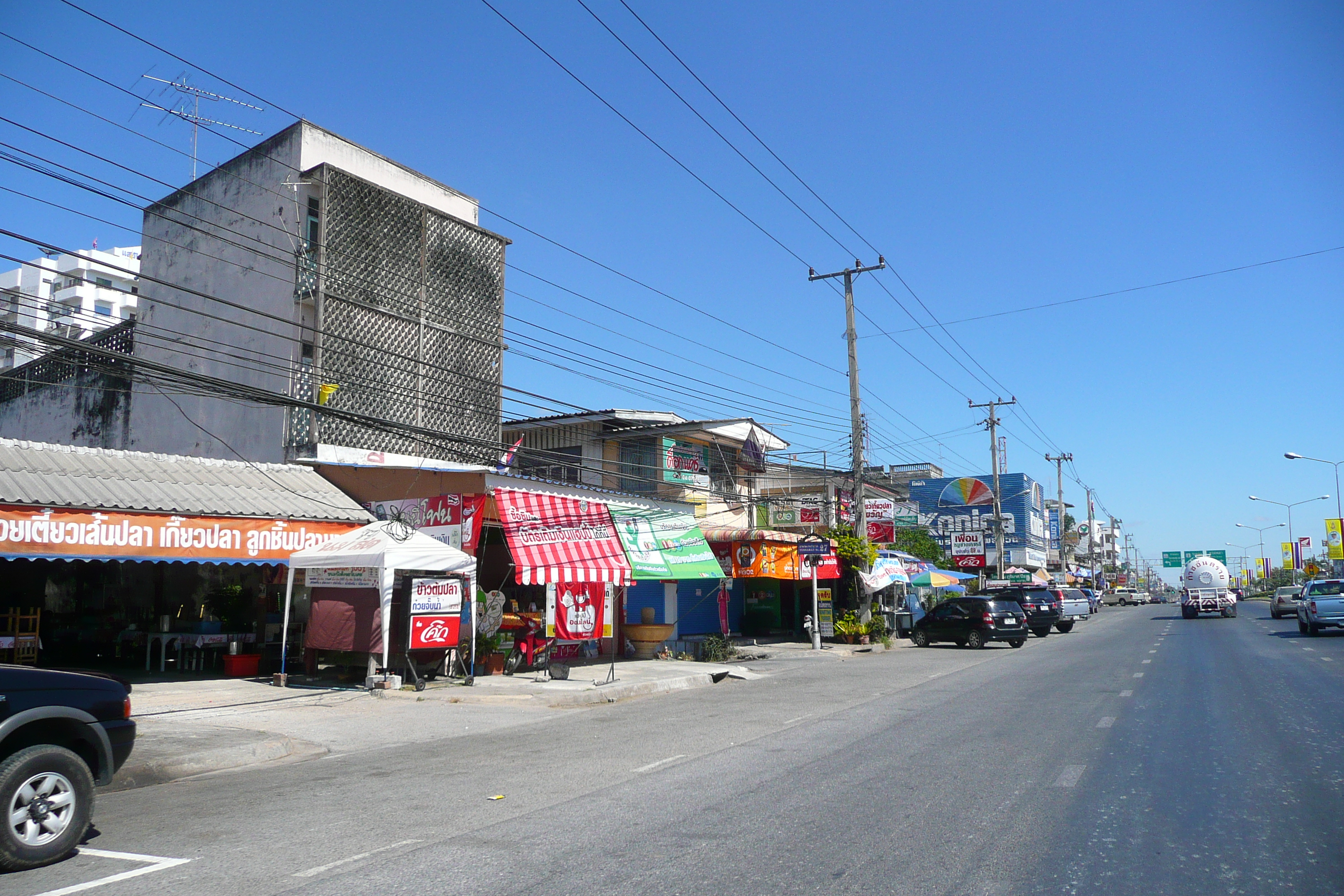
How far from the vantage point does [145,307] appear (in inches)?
1087

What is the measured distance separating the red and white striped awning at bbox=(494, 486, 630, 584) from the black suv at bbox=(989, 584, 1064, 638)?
68.5 ft

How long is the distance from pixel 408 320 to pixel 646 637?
1037 cm

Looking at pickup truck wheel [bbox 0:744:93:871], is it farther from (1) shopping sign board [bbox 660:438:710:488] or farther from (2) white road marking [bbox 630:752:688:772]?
(1) shopping sign board [bbox 660:438:710:488]

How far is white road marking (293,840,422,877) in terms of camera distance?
5.61 meters

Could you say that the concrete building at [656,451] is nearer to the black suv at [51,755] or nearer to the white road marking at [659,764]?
the white road marking at [659,764]

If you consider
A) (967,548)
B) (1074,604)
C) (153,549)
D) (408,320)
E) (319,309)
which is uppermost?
(408,320)

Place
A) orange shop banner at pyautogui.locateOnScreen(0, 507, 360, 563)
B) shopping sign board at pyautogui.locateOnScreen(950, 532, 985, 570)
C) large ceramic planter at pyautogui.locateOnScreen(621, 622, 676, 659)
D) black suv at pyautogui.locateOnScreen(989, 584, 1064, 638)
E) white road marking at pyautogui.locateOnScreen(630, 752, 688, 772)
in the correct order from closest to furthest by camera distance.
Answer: white road marking at pyautogui.locateOnScreen(630, 752, 688, 772) → orange shop banner at pyautogui.locateOnScreen(0, 507, 360, 563) → large ceramic planter at pyautogui.locateOnScreen(621, 622, 676, 659) → black suv at pyautogui.locateOnScreen(989, 584, 1064, 638) → shopping sign board at pyautogui.locateOnScreen(950, 532, 985, 570)

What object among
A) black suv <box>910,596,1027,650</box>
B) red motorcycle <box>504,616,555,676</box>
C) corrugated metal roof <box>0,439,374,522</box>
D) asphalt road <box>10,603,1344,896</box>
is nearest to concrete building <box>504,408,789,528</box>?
black suv <box>910,596,1027,650</box>

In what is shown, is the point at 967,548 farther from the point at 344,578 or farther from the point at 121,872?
the point at 121,872

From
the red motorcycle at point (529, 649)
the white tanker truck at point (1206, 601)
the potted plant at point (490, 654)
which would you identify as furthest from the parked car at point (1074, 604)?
the potted plant at point (490, 654)

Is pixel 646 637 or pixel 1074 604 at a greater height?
pixel 646 637

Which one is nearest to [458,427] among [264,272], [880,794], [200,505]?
[264,272]

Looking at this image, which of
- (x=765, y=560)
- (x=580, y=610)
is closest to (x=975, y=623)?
(x=765, y=560)

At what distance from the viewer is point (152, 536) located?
1591 cm
